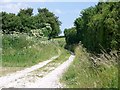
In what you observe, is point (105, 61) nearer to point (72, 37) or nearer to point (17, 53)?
point (17, 53)

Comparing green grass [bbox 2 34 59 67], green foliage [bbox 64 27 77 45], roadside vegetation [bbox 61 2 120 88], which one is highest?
roadside vegetation [bbox 61 2 120 88]

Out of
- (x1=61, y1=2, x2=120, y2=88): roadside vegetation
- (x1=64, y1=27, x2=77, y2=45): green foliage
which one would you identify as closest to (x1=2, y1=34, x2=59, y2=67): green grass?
(x1=61, y1=2, x2=120, y2=88): roadside vegetation

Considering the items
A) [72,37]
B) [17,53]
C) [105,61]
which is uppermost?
[105,61]

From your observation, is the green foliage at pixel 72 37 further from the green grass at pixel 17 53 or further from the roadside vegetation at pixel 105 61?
the roadside vegetation at pixel 105 61

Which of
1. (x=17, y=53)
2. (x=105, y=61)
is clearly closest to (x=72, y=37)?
(x=17, y=53)

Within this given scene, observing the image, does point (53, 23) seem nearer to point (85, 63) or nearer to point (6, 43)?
point (6, 43)

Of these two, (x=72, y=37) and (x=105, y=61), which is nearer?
(x=105, y=61)

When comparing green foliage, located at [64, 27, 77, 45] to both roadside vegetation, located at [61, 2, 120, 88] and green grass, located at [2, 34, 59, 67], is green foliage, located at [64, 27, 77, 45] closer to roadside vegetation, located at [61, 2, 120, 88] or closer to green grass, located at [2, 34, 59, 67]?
green grass, located at [2, 34, 59, 67]

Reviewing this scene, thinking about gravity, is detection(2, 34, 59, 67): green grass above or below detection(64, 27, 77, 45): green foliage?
above

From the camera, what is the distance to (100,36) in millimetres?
15578

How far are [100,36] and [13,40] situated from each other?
1970 cm

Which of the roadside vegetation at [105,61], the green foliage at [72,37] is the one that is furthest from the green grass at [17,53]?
the green foliage at [72,37]

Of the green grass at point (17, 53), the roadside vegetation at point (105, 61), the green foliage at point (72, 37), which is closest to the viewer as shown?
the roadside vegetation at point (105, 61)

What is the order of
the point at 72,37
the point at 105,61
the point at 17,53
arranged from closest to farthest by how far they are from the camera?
1. the point at 105,61
2. the point at 17,53
3. the point at 72,37
